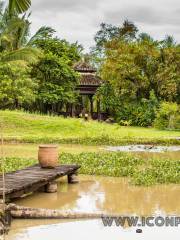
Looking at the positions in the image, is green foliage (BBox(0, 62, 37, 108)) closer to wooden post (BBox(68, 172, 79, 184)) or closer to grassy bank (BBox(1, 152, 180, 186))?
grassy bank (BBox(1, 152, 180, 186))

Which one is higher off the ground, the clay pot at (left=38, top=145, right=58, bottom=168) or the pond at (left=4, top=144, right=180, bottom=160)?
the clay pot at (left=38, top=145, right=58, bottom=168)

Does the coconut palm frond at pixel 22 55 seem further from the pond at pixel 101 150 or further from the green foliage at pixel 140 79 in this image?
the green foliage at pixel 140 79

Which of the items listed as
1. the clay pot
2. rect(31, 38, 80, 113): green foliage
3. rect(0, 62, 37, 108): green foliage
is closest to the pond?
the clay pot

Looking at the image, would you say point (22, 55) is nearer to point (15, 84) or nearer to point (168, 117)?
point (15, 84)

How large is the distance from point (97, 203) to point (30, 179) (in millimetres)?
1448

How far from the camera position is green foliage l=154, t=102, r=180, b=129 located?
31.3 m

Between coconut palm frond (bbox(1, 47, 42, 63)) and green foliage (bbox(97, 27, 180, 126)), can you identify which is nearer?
coconut palm frond (bbox(1, 47, 42, 63))

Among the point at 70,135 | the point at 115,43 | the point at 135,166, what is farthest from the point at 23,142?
the point at 115,43

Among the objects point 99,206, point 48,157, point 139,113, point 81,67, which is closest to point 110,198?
point 99,206

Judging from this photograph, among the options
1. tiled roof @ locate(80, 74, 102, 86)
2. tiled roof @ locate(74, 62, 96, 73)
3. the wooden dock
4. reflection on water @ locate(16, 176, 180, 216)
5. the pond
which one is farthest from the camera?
tiled roof @ locate(74, 62, 96, 73)

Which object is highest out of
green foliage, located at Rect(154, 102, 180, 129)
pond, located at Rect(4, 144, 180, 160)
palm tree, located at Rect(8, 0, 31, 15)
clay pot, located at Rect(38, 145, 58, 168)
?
palm tree, located at Rect(8, 0, 31, 15)

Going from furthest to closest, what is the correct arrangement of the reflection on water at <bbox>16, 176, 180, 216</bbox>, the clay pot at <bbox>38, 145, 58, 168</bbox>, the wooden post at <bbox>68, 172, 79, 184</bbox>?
the wooden post at <bbox>68, 172, 79, 184</bbox> < the clay pot at <bbox>38, 145, 58, 168</bbox> < the reflection on water at <bbox>16, 176, 180, 216</bbox>

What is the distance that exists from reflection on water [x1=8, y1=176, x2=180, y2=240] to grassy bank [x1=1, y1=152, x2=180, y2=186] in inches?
16.8

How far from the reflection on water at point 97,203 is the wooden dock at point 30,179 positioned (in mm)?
334
